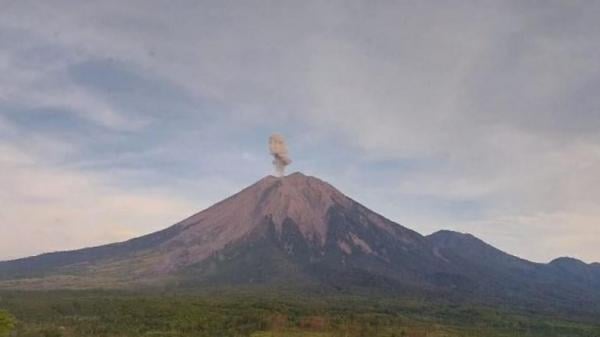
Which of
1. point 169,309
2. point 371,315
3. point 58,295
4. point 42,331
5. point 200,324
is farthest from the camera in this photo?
point 58,295

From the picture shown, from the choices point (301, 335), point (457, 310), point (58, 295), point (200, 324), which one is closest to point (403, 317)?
point (457, 310)

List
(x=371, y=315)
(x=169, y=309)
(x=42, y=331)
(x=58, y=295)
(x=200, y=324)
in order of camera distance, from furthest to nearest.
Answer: (x=58, y=295), (x=371, y=315), (x=169, y=309), (x=200, y=324), (x=42, y=331)

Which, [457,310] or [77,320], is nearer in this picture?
[77,320]

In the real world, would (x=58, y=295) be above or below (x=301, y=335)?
above

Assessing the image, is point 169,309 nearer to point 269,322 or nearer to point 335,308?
point 269,322

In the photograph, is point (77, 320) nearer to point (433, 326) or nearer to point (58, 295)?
point (58, 295)

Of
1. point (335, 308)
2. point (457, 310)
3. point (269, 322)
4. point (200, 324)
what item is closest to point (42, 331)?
point (200, 324)
